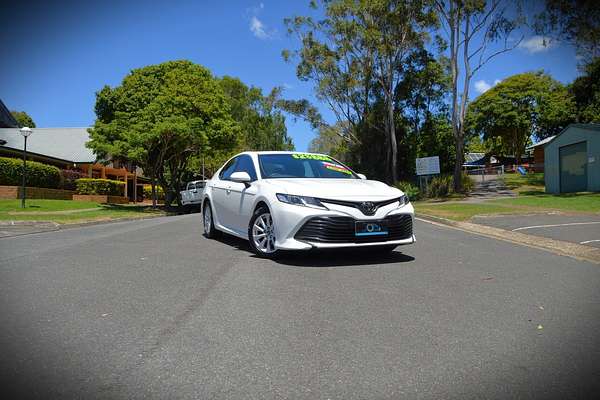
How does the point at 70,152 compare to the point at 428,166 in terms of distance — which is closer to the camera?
the point at 428,166

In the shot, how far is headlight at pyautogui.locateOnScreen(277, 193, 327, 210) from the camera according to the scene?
19.9ft

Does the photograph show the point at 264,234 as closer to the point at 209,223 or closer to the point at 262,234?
the point at 262,234

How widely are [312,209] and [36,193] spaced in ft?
85.8

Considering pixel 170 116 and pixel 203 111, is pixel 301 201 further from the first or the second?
pixel 203 111

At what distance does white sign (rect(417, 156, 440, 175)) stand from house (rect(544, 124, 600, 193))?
6.05 m

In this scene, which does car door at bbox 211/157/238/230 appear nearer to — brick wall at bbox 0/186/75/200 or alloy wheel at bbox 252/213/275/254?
alloy wheel at bbox 252/213/275/254

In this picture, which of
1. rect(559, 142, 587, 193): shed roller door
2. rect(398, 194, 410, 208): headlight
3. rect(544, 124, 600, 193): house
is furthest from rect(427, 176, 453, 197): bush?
rect(398, 194, 410, 208): headlight

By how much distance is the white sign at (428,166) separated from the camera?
3036 centimetres

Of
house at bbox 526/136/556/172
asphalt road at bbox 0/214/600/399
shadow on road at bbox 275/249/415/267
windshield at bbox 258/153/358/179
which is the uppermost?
house at bbox 526/136/556/172

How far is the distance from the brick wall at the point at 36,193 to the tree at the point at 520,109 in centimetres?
4297

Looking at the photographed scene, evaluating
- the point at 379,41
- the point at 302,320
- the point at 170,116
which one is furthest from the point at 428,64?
the point at 302,320

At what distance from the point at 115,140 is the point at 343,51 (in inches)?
610

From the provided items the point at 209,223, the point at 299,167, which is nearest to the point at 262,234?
the point at 299,167

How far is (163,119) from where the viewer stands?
26.9 metres
